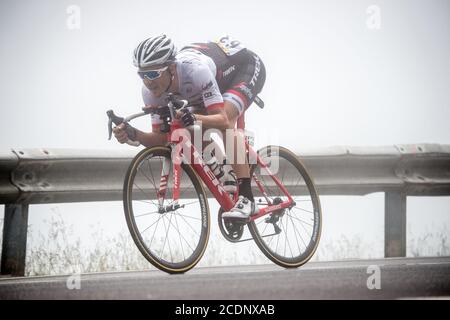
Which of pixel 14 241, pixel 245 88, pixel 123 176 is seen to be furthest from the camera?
pixel 123 176

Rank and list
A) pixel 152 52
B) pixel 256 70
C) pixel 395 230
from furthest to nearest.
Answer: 1. pixel 395 230
2. pixel 256 70
3. pixel 152 52

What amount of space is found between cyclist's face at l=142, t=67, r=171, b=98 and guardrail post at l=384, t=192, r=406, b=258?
150 inches

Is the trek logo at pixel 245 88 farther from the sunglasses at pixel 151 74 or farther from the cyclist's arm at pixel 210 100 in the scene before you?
the sunglasses at pixel 151 74

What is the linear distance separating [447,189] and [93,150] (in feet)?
14.4

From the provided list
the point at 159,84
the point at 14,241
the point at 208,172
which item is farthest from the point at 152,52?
the point at 14,241

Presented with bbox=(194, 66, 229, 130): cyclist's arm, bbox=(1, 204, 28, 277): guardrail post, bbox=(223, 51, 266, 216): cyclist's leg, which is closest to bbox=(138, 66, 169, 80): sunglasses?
bbox=(194, 66, 229, 130): cyclist's arm

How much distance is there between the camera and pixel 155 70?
6.46 meters

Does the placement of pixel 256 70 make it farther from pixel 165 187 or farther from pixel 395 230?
pixel 395 230

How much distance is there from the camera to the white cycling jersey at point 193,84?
6734mm

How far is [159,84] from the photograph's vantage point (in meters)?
6.62

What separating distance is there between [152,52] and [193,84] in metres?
0.55
